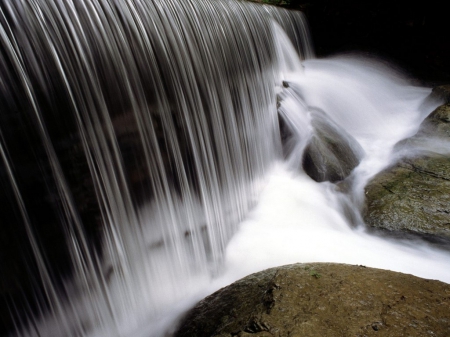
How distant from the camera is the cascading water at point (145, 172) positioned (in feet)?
7.68

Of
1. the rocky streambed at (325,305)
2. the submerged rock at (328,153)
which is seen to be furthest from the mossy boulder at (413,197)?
the rocky streambed at (325,305)

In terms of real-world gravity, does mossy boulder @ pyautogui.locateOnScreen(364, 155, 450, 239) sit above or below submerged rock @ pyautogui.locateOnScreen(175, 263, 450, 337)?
below

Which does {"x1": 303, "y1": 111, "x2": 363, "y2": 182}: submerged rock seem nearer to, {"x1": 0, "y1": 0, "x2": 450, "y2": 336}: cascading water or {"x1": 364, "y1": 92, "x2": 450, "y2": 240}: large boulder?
{"x1": 0, "y1": 0, "x2": 450, "y2": 336}: cascading water

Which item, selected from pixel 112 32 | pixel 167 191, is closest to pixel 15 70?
pixel 112 32

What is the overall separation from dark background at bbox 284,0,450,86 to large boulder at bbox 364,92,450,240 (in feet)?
14.3

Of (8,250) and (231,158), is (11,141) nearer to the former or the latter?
(8,250)

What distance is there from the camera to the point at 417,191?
15.6 ft

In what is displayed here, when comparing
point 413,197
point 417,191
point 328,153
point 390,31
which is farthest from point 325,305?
point 390,31

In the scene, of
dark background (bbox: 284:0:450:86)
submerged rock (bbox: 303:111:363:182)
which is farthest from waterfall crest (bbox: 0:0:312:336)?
dark background (bbox: 284:0:450:86)

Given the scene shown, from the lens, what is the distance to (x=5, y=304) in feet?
7.44

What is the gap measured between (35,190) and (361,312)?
2.30 m

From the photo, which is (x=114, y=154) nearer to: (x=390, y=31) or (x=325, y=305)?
(x=325, y=305)

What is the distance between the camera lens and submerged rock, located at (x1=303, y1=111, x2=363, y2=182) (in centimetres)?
547

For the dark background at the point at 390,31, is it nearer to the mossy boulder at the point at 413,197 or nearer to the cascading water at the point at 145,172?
the cascading water at the point at 145,172
